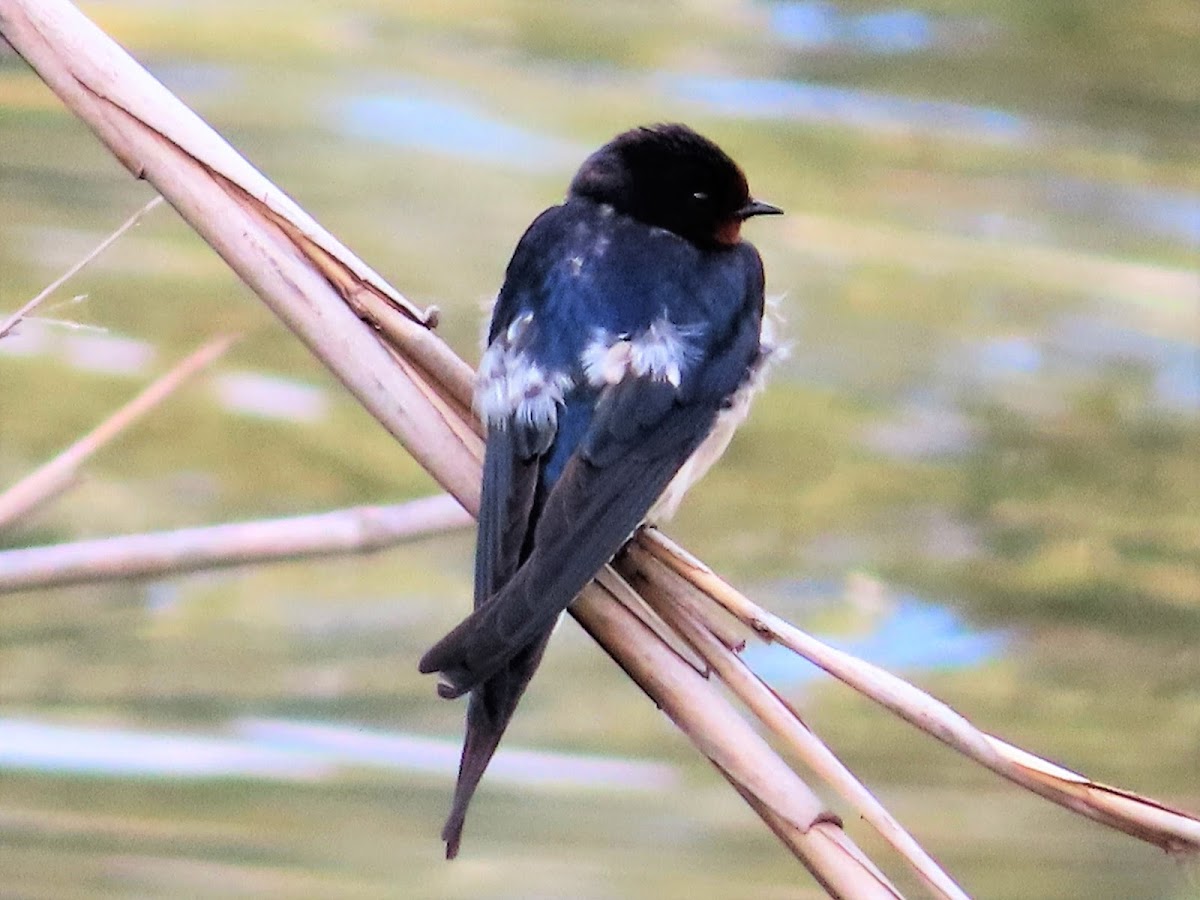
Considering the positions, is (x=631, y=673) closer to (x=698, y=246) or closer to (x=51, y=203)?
(x=698, y=246)

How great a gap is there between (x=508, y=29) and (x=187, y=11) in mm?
620

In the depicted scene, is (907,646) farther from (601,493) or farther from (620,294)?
(601,493)

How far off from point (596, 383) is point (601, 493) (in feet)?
0.40

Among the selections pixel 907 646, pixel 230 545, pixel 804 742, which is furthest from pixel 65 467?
pixel 907 646

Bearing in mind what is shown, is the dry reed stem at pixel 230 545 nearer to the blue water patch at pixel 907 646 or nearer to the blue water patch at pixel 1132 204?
the blue water patch at pixel 907 646

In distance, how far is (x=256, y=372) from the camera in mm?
Result: 2789

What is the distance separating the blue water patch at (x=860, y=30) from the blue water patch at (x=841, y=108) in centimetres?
15

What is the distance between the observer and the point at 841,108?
3688 millimetres

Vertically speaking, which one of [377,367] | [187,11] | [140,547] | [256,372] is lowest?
[140,547]

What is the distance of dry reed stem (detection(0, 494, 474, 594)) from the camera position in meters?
1.37

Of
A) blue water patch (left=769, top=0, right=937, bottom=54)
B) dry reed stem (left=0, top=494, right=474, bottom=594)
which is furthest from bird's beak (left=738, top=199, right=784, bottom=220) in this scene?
blue water patch (left=769, top=0, right=937, bottom=54)

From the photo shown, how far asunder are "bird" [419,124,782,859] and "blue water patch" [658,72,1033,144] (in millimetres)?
2020

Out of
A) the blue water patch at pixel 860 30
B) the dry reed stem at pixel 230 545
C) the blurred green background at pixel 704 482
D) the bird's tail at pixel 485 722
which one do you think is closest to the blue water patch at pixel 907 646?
the blurred green background at pixel 704 482

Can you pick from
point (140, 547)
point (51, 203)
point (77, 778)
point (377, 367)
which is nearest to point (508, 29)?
point (51, 203)
